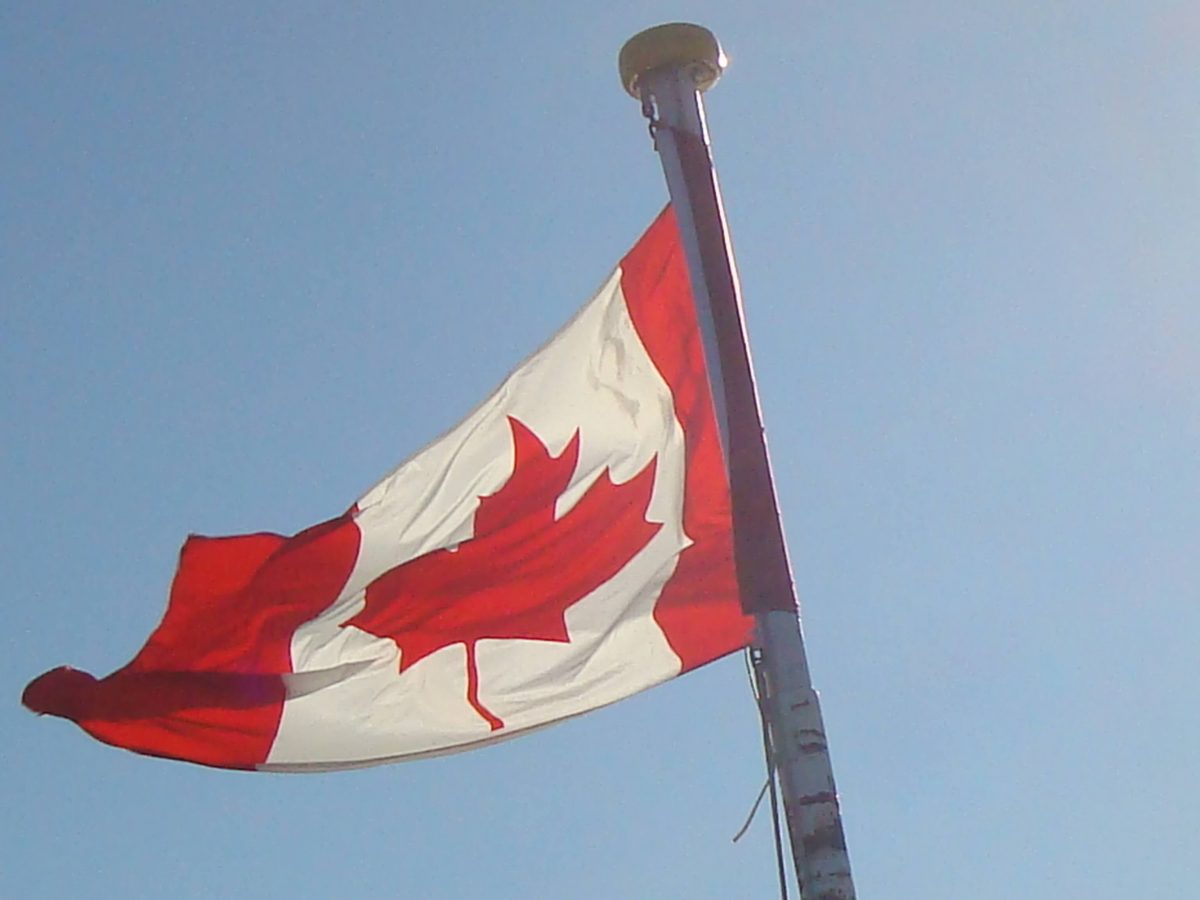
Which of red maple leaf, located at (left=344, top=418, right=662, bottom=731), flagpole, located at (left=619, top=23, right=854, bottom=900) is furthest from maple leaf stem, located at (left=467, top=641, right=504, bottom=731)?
flagpole, located at (left=619, top=23, right=854, bottom=900)

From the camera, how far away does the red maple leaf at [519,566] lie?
9.35 meters

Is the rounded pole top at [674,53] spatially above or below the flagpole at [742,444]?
above

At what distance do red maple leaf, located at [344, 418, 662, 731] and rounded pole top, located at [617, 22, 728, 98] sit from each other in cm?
187

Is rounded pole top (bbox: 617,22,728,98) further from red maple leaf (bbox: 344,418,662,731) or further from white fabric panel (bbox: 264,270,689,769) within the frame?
red maple leaf (bbox: 344,418,662,731)

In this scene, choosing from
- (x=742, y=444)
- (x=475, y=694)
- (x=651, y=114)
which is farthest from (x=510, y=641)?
(x=651, y=114)

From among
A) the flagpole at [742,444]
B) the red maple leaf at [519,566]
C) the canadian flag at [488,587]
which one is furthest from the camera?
the red maple leaf at [519,566]

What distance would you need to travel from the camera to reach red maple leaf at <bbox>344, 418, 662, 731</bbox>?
9352 mm

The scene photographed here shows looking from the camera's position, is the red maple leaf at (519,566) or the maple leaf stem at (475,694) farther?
the red maple leaf at (519,566)

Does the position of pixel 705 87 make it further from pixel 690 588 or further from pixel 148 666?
pixel 148 666

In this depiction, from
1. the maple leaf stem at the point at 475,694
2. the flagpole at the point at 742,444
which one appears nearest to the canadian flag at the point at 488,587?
the maple leaf stem at the point at 475,694

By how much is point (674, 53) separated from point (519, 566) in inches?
104

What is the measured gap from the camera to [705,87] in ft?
30.8

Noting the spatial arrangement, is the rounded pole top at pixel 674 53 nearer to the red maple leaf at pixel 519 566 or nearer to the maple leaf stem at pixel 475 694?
the red maple leaf at pixel 519 566

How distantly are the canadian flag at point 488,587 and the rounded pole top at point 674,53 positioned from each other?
0.72 m
